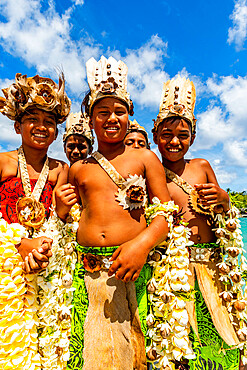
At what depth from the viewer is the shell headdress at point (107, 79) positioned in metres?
2.14

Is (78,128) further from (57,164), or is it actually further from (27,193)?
(27,193)

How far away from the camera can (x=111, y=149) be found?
2.24m

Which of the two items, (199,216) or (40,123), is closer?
(40,123)

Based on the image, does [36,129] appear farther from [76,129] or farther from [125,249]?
[76,129]

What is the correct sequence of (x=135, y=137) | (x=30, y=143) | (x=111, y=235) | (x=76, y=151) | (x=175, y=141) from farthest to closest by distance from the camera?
(x=76, y=151) < (x=135, y=137) < (x=175, y=141) < (x=30, y=143) < (x=111, y=235)

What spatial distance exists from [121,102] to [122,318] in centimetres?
179

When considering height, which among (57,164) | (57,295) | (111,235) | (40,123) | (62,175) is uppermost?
(40,123)

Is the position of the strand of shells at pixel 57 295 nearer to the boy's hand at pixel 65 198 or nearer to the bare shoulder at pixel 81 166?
the boy's hand at pixel 65 198

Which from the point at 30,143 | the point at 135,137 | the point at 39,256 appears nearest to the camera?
the point at 39,256

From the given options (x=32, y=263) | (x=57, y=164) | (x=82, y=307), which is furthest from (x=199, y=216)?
(x=32, y=263)

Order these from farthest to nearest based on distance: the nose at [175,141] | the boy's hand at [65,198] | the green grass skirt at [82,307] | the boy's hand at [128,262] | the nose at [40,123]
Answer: the nose at [175,141]
the nose at [40,123]
the boy's hand at [65,198]
the green grass skirt at [82,307]
the boy's hand at [128,262]

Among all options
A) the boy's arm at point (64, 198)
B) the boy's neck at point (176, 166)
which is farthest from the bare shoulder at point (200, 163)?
the boy's arm at point (64, 198)

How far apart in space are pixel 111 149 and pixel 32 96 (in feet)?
2.86

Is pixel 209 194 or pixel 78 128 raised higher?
pixel 78 128
